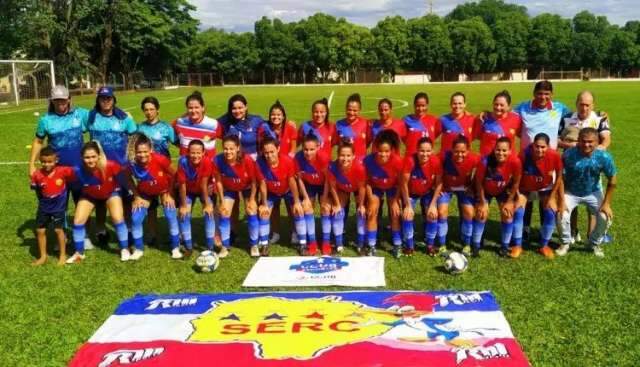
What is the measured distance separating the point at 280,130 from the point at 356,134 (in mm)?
992

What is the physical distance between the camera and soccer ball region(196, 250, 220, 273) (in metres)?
6.40

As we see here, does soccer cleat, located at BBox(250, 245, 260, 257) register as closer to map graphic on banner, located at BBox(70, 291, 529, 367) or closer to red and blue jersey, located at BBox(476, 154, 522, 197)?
map graphic on banner, located at BBox(70, 291, 529, 367)

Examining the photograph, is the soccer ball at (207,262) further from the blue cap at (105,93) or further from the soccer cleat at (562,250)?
the soccer cleat at (562,250)

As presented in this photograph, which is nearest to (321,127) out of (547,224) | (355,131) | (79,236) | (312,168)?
(355,131)

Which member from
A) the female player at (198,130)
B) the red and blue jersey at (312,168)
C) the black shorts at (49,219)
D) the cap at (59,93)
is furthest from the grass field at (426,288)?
the cap at (59,93)

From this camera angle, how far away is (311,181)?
705cm

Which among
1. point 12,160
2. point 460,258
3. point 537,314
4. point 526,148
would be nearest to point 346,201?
point 460,258

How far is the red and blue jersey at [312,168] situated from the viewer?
6922mm

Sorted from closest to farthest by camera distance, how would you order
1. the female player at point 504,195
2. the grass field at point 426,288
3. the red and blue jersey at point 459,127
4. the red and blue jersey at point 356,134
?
the grass field at point 426,288 → the female player at point 504,195 → the red and blue jersey at point 459,127 → the red and blue jersey at point 356,134

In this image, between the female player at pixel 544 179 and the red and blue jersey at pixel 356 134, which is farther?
the red and blue jersey at pixel 356 134

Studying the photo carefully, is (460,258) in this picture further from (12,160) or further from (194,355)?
(12,160)

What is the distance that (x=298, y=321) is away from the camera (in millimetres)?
4953

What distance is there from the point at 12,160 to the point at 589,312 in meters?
13.8

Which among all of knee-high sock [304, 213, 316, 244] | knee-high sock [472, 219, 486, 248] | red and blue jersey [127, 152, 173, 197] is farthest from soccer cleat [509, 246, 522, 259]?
red and blue jersey [127, 152, 173, 197]
